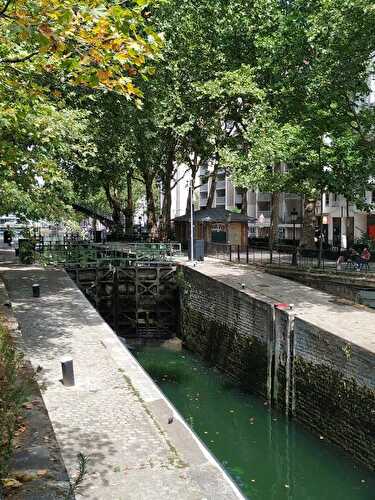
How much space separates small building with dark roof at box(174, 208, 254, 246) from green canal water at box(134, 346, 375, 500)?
1513 cm

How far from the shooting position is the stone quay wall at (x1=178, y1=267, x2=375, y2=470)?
11.7m

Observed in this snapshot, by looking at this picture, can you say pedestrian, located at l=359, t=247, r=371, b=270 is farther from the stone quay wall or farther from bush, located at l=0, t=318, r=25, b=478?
bush, located at l=0, t=318, r=25, b=478

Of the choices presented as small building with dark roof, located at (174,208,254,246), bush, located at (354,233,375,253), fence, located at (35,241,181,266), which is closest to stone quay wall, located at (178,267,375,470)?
fence, located at (35,241,181,266)

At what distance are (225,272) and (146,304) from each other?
175 inches

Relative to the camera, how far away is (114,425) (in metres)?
8.55

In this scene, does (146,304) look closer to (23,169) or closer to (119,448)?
(23,169)

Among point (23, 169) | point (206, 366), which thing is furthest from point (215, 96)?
point (23, 169)

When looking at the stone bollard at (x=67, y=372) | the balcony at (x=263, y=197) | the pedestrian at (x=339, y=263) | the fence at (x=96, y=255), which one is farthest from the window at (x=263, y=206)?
the stone bollard at (x=67, y=372)

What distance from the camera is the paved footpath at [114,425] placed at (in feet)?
22.1

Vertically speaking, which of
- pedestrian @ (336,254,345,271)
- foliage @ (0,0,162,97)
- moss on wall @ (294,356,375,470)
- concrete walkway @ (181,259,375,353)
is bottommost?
moss on wall @ (294,356,375,470)

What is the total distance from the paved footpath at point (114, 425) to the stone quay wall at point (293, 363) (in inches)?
179

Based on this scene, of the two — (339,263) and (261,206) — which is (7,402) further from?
(261,206)

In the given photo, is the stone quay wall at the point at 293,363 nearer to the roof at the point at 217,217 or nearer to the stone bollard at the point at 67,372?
the stone bollard at the point at 67,372

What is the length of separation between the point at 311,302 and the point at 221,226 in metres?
18.4
